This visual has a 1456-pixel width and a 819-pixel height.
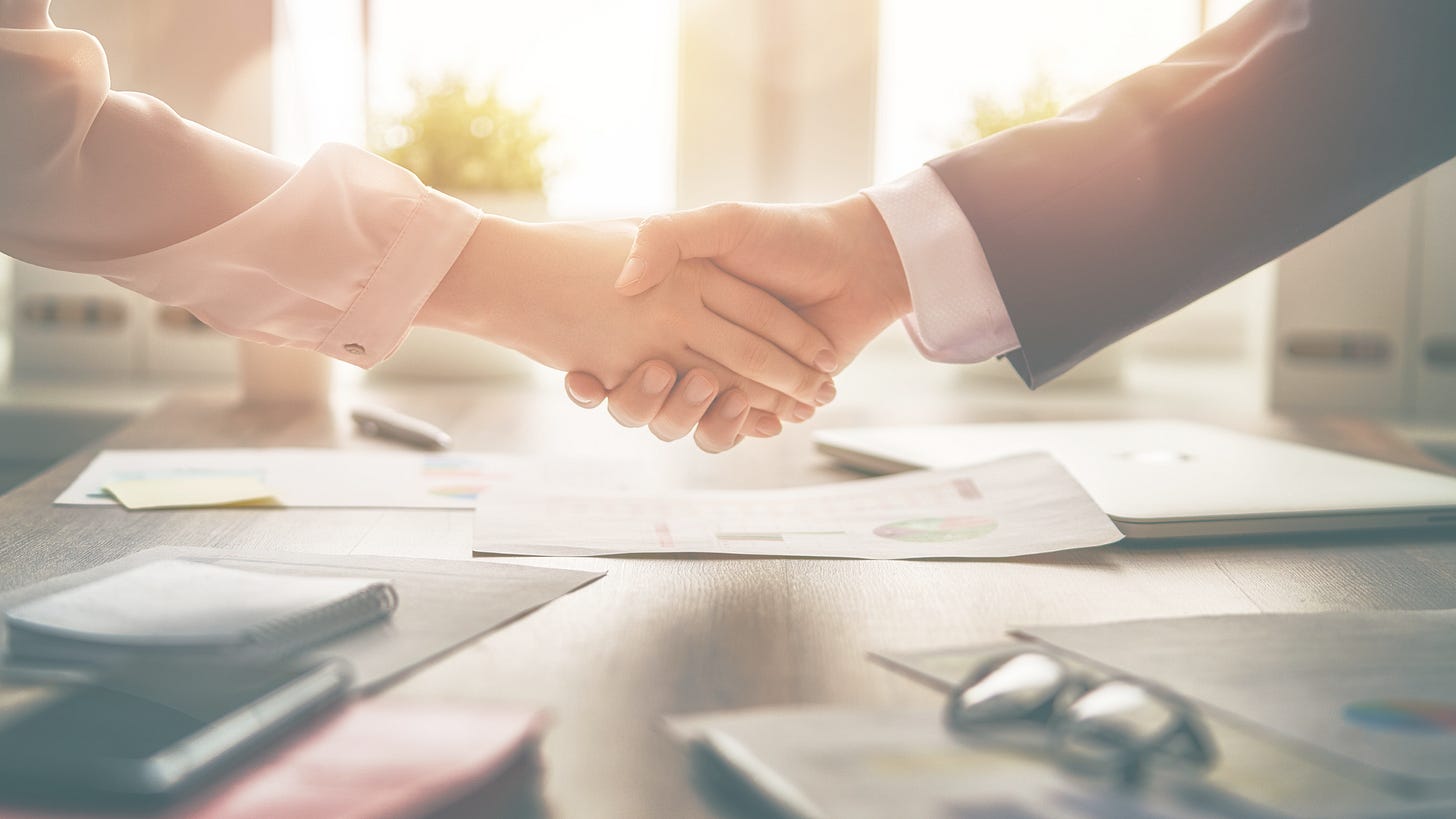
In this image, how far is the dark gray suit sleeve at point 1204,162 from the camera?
82 centimetres

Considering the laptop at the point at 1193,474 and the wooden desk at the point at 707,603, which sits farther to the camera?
the laptop at the point at 1193,474

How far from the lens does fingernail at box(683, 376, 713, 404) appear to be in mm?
1069

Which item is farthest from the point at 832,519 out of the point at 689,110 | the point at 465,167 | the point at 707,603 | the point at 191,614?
the point at 689,110

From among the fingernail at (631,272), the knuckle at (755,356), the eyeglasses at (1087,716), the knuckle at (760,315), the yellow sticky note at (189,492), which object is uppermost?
the fingernail at (631,272)

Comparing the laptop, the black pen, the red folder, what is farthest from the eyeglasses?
the black pen

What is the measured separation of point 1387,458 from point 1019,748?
0.86 metres

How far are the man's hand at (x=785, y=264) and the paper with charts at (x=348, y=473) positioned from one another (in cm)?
7

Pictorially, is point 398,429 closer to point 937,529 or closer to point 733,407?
point 733,407

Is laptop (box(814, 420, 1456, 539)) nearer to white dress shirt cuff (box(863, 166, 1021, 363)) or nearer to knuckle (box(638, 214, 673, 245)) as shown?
white dress shirt cuff (box(863, 166, 1021, 363))

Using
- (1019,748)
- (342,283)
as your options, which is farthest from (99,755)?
(342,283)

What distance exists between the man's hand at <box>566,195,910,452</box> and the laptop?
10cm

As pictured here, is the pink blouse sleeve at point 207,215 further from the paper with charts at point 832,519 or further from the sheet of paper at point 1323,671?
the sheet of paper at point 1323,671

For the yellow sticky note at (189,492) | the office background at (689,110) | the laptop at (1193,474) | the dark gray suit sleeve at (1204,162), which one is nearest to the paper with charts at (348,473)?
the yellow sticky note at (189,492)

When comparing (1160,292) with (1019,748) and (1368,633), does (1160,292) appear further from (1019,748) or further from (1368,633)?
(1019,748)
